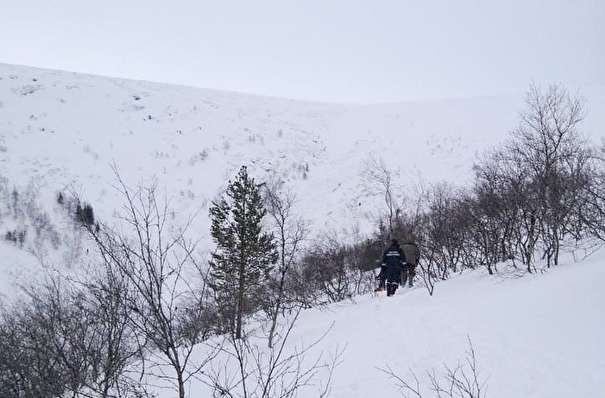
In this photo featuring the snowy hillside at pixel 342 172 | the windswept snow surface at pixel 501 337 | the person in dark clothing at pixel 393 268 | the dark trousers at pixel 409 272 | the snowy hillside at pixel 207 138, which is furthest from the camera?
the snowy hillside at pixel 207 138

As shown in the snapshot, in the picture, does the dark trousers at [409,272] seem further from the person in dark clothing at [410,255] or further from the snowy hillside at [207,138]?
the snowy hillside at [207,138]

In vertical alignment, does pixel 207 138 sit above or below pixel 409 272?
above

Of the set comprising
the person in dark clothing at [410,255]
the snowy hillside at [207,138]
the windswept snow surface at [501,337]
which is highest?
the snowy hillside at [207,138]

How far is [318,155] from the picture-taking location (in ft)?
131

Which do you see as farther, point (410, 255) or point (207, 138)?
point (207, 138)

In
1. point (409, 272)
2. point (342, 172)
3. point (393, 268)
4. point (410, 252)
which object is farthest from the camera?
point (342, 172)

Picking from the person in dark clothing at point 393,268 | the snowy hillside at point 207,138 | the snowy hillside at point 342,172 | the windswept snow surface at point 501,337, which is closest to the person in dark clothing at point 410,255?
the person in dark clothing at point 393,268

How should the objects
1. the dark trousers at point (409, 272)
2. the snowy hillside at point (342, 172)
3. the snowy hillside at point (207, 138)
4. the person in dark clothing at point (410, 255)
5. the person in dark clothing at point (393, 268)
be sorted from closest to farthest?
the snowy hillside at point (342, 172)
the person in dark clothing at point (393, 268)
the person in dark clothing at point (410, 255)
the dark trousers at point (409, 272)
the snowy hillside at point (207, 138)

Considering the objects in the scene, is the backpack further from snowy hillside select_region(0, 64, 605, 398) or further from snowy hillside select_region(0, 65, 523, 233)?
snowy hillside select_region(0, 65, 523, 233)

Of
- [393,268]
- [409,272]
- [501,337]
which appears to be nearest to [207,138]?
[409,272]

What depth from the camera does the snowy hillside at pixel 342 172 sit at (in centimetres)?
653

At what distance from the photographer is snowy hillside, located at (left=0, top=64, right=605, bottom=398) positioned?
21.4 feet

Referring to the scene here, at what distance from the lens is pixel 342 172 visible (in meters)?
35.7

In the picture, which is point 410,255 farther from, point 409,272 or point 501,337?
→ point 501,337
